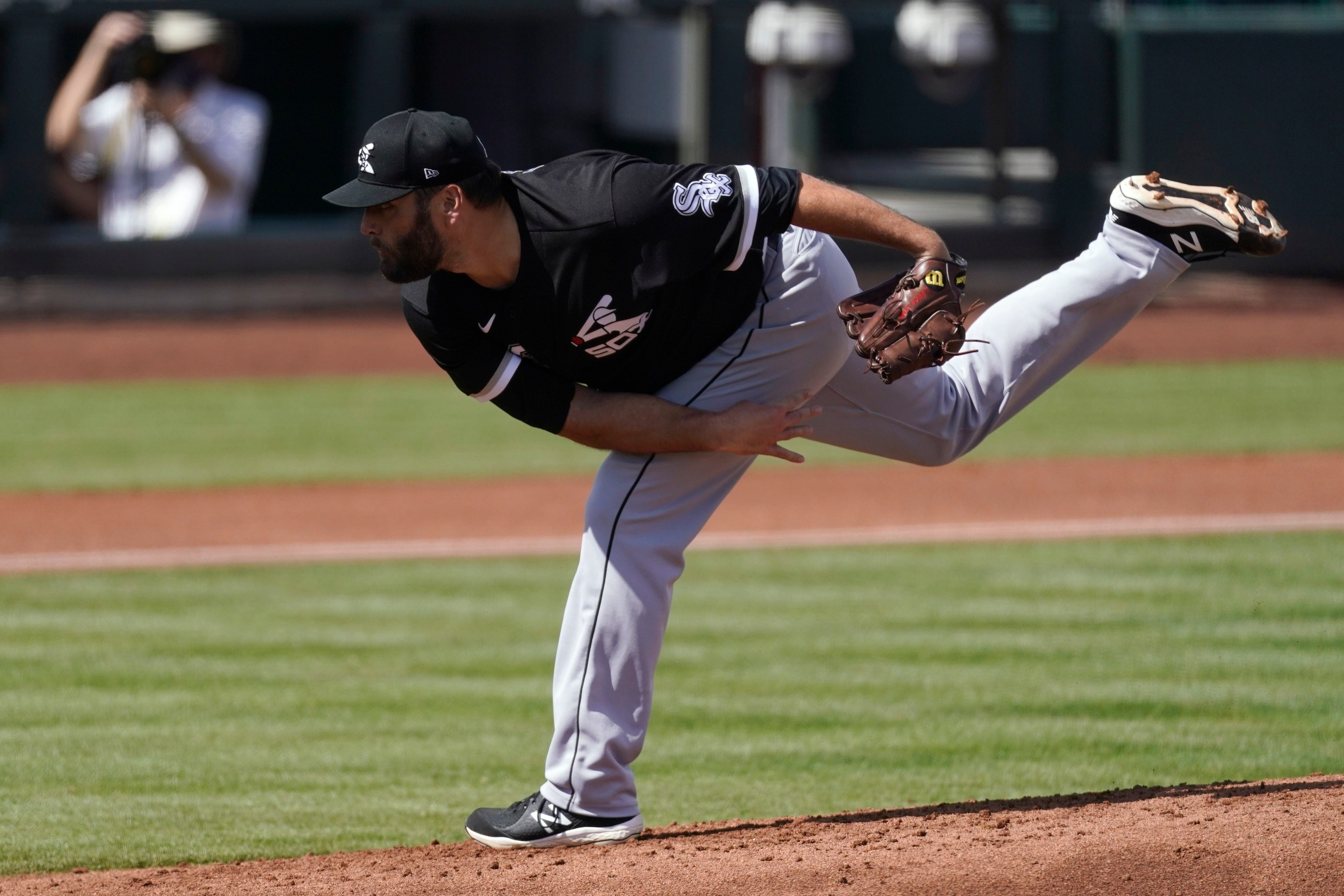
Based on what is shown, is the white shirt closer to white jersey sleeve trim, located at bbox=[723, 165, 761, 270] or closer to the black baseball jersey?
the black baseball jersey

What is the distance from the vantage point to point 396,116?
11.2 ft

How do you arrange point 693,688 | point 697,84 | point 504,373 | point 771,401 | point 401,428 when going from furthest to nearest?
point 697,84
point 401,428
point 693,688
point 771,401
point 504,373

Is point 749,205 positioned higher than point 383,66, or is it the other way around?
point 383,66

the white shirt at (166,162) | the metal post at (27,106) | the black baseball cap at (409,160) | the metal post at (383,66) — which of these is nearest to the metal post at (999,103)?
the metal post at (383,66)

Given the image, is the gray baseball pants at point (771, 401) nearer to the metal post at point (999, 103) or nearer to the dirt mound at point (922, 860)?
the dirt mound at point (922, 860)

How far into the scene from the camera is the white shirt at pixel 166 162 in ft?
42.5

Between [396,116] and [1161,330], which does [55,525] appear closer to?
[396,116]

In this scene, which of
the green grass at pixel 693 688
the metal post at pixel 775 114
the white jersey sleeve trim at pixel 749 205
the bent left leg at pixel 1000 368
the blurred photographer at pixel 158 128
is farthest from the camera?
the metal post at pixel 775 114

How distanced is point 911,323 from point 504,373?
2.80 ft

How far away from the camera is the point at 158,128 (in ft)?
44.3

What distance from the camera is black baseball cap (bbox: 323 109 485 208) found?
3312 mm

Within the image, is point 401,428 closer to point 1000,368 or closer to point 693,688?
point 693,688

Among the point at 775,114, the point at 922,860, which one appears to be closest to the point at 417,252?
the point at 922,860

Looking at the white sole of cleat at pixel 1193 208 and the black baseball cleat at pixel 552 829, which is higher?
the white sole of cleat at pixel 1193 208
